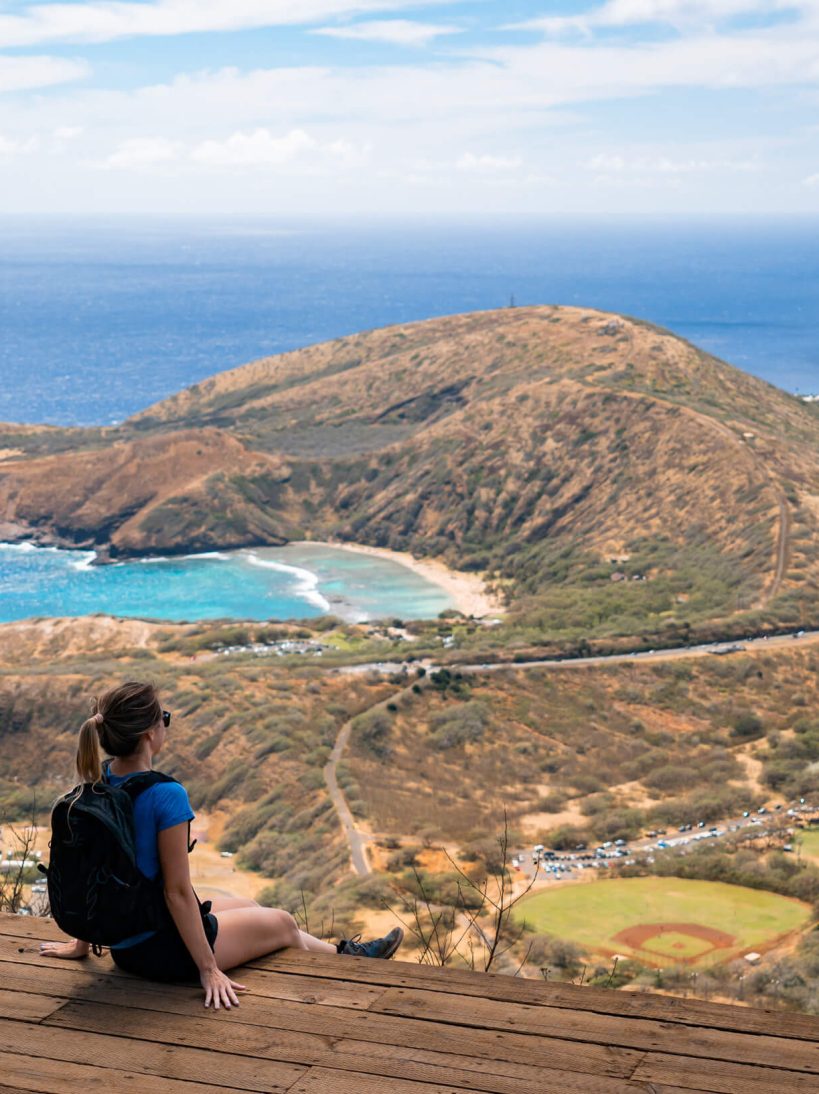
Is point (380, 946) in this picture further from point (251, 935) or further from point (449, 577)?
point (449, 577)

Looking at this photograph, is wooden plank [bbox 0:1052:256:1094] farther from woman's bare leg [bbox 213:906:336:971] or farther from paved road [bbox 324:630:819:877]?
paved road [bbox 324:630:819:877]

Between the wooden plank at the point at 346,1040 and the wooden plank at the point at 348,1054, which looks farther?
the wooden plank at the point at 346,1040

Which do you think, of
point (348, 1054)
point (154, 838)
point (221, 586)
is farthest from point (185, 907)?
point (221, 586)

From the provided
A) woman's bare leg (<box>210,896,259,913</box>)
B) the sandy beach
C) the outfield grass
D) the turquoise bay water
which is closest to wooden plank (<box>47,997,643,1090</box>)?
woman's bare leg (<box>210,896,259,913</box>)

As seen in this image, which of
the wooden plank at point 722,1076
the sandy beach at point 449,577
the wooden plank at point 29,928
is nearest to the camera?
the wooden plank at point 722,1076

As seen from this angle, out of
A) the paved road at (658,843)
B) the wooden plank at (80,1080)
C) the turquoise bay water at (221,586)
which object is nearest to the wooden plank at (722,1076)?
the wooden plank at (80,1080)

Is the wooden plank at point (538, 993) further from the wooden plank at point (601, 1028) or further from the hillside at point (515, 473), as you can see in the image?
the hillside at point (515, 473)
